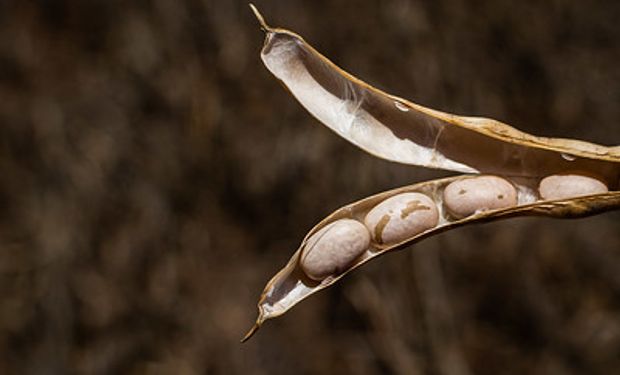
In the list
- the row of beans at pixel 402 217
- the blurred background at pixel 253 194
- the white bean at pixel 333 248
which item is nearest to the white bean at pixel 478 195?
the row of beans at pixel 402 217

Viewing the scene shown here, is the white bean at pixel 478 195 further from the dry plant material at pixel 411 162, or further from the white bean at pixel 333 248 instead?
the white bean at pixel 333 248

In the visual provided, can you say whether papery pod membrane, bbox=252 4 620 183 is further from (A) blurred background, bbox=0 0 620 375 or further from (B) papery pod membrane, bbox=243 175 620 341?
(A) blurred background, bbox=0 0 620 375

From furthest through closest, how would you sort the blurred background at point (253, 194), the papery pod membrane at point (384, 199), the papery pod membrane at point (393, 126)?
1. the blurred background at point (253, 194)
2. the papery pod membrane at point (393, 126)
3. the papery pod membrane at point (384, 199)

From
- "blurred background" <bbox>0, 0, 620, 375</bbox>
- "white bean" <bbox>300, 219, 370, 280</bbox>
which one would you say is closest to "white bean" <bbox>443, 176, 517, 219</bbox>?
"white bean" <bbox>300, 219, 370, 280</bbox>

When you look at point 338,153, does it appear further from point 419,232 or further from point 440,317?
point 419,232

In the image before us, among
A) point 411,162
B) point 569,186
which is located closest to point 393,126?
point 411,162

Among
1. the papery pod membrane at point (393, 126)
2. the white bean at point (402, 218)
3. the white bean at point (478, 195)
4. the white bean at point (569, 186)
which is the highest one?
the papery pod membrane at point (393, 126)

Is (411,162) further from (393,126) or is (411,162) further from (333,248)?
(333,248)

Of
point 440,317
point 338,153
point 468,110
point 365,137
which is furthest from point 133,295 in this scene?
point 365,137
